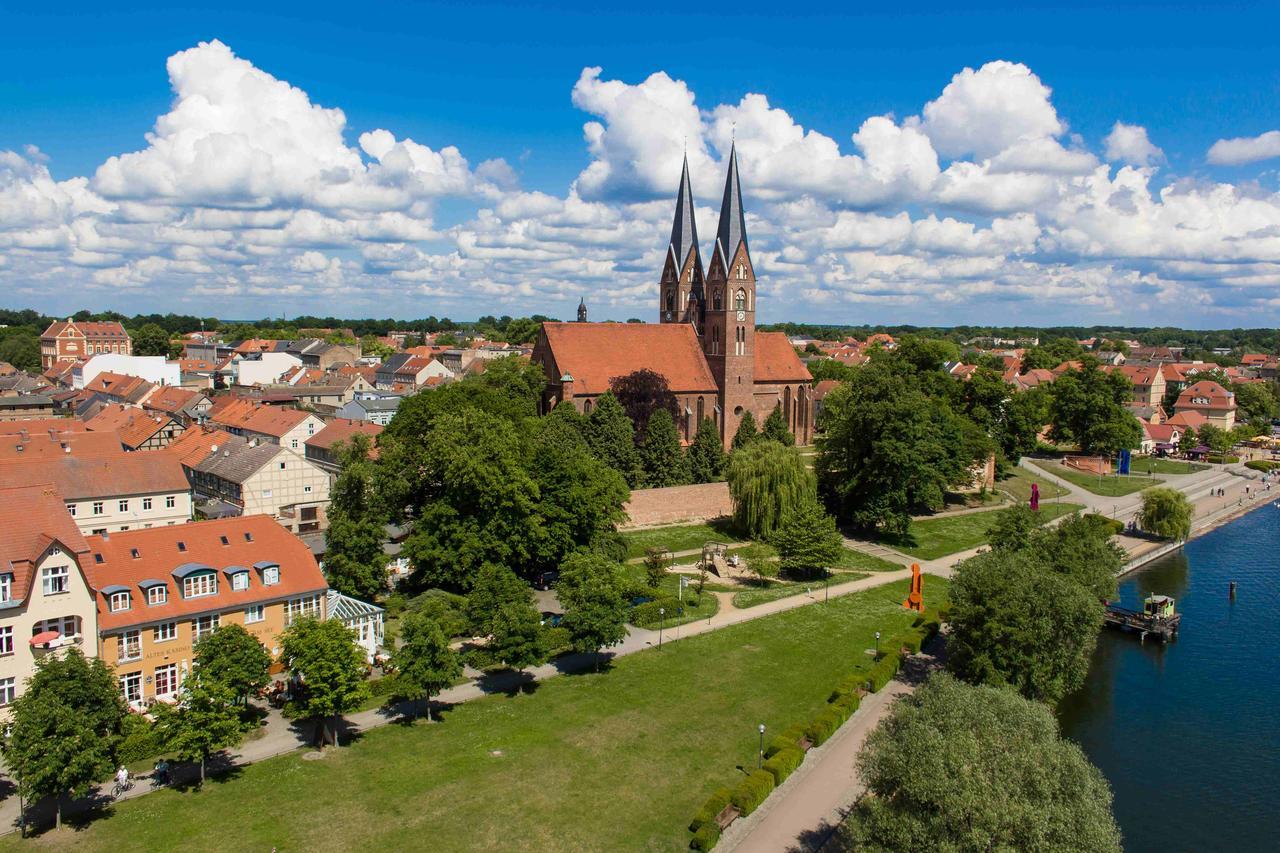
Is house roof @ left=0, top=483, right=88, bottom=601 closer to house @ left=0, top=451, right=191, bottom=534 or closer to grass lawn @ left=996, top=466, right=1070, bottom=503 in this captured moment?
house @ left=0, top=451, right=191, bottom=534

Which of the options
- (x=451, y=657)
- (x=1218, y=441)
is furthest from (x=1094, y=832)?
(x=1218, y=441)

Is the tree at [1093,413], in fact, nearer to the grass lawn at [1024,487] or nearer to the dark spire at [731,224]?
the grass lawn at [1024,487]

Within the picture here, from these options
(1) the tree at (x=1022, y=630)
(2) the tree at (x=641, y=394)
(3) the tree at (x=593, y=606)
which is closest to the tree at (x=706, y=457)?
(2) the tree at (x=641, y=394)

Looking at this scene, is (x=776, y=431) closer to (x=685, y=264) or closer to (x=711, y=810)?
(x=685, y=264)

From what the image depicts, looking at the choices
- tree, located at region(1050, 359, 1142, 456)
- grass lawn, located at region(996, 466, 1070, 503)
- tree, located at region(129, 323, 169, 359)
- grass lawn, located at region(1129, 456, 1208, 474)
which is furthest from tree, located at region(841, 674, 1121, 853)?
tree, located at region(129, 323, 169, 359)

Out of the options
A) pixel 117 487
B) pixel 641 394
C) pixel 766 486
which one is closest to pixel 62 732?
pixel 117 487

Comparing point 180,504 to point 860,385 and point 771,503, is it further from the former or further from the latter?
point 860,385
